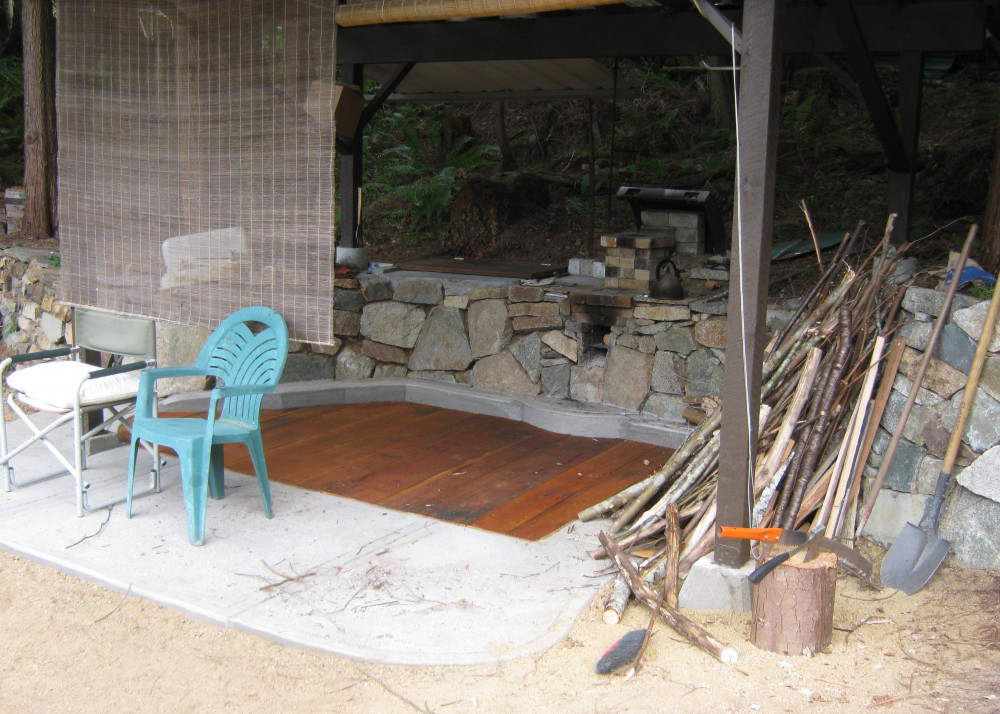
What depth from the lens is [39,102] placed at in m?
8.10

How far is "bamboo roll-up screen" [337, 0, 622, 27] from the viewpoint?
394cm

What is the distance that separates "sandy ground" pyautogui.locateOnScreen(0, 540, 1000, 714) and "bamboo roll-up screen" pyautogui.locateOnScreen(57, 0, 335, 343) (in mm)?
1746

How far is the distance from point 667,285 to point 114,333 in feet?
10.5

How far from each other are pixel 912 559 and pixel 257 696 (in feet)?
8.18

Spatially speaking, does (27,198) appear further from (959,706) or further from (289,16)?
(959,706)

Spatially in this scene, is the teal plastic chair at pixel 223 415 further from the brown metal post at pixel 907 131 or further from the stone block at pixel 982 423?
the brown metal post at pixel 907 131

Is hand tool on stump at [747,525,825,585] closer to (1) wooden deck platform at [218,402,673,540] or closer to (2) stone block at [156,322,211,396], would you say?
(1) wooden deck platform at [218,402,673,540]

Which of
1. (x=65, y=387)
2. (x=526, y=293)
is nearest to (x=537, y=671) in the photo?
(x=65, y=387)

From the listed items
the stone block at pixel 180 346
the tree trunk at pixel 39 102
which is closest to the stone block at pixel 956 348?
the stone block at pixel 180 346

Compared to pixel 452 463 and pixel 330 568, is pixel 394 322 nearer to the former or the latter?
pixel 452 463

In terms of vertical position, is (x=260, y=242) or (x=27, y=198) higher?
(x=27, y=198)

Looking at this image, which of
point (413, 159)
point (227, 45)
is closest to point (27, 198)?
point (413, 159)

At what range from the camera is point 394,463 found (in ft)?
16.0

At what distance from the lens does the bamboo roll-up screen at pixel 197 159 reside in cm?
431
